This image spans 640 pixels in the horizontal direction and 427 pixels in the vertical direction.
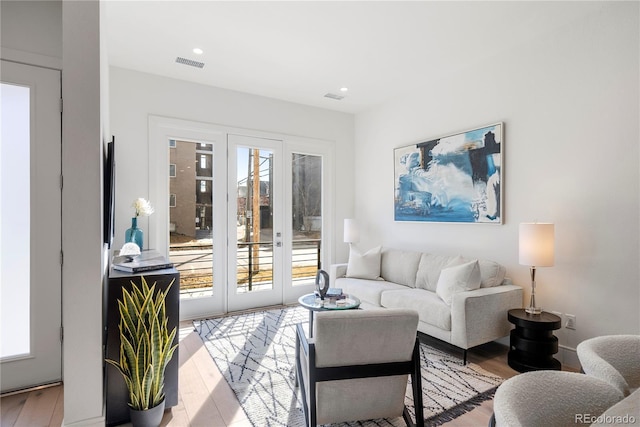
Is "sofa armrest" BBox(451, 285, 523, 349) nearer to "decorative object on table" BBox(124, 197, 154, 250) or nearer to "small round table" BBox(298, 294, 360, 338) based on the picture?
"small round table" BBox(298, 294, 360, 338)

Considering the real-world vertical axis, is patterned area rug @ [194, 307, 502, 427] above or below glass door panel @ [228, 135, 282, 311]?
below

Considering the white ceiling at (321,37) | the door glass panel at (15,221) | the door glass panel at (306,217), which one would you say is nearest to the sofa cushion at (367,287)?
the door glass panel at (306,217)

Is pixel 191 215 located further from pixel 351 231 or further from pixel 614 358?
pixel 614 358

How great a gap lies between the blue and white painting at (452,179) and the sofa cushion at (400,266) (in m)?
0.51

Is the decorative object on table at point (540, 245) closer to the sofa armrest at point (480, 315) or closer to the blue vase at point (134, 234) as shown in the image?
the sofa armrest at point (480, 315)

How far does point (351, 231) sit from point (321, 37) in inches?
106

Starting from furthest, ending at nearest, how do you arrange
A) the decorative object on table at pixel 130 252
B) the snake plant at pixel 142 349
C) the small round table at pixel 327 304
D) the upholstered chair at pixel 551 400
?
the small round table at pixel 327 304
the decorative object on table at pixel 130 252
the snake plant at pixel 142 349
the upholstered chair at pixel 551 400

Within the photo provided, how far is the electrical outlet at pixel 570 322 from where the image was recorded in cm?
291

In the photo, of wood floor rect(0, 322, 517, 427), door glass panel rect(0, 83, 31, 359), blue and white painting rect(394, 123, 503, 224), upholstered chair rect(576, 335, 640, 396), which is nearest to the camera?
upholstered chair rect(576, 335, 640, 396)

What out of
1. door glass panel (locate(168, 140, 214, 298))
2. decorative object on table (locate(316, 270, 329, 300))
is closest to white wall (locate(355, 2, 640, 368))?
decorative object on table (locate(316, 270, 329, 300))

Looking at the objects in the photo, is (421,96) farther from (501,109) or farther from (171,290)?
(171,290)

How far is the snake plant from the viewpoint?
192cm

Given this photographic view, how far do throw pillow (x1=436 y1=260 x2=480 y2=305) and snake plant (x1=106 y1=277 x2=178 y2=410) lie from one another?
243 cm

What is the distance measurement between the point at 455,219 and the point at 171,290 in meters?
3.11
